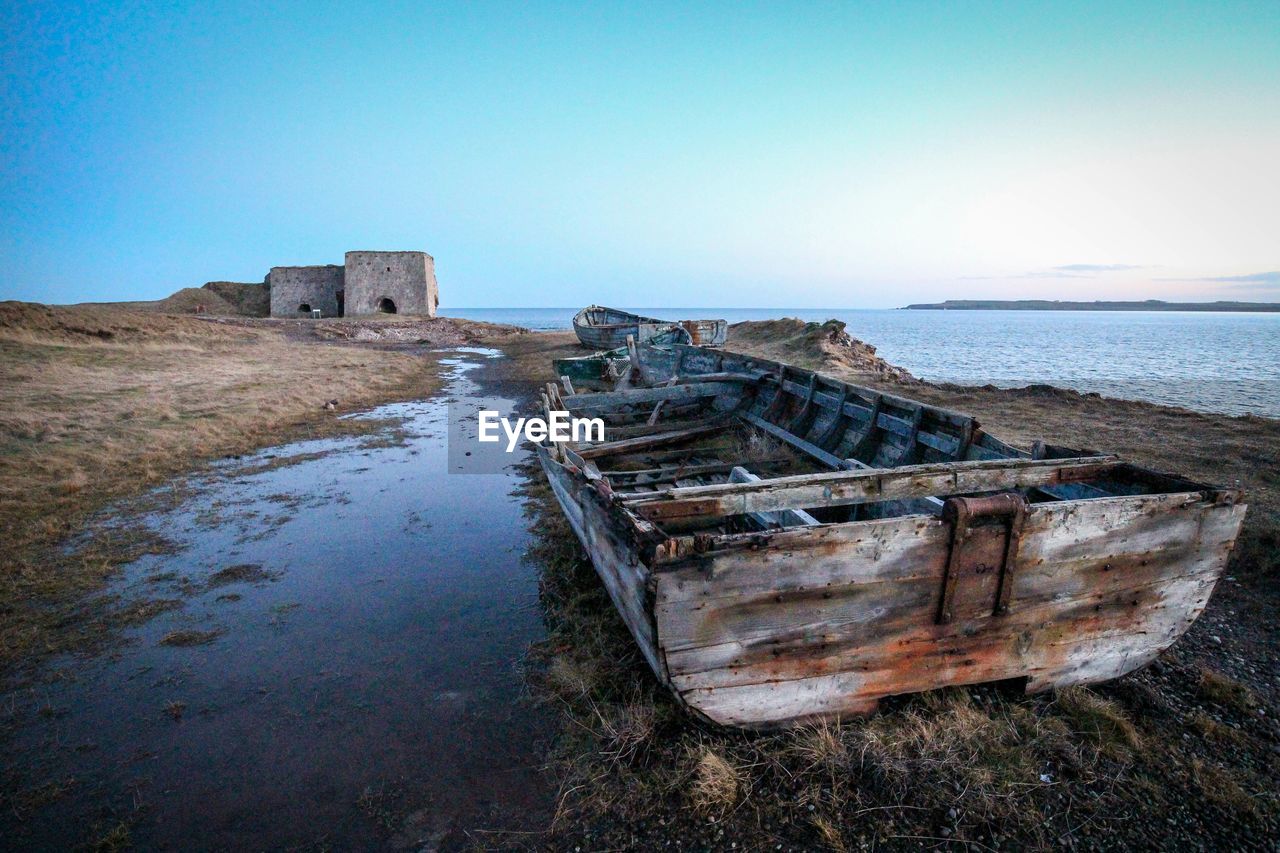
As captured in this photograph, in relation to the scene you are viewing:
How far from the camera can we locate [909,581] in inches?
122

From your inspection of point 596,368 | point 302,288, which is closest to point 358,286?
point 302,288

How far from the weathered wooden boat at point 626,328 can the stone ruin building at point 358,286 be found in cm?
1910

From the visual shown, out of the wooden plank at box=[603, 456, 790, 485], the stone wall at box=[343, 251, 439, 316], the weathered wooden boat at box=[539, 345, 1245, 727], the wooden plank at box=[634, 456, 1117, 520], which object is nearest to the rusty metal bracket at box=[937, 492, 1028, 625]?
the weathered wooden boat at box=[539, 345, 1245, 727]

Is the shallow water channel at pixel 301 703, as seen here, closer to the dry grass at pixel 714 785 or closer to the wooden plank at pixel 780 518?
the dry grass at pixel 714 785

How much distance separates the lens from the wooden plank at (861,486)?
3557 millimetres

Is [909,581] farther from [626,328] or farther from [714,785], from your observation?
[626,328]

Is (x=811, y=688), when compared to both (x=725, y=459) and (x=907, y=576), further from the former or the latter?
(x=725, y=459)

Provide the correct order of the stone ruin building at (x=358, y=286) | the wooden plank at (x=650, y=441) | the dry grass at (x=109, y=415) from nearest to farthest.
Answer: the dry grass at (x=109, y=415), the wooden plank at (x=650, y=441), the stone ruin building at (x=358, y=286)

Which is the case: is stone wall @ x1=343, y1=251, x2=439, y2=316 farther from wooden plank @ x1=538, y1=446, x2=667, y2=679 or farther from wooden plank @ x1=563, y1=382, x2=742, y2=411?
wooden plank @ x1=538, y1=446, x2=667, y2=679

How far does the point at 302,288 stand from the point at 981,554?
49.6 m

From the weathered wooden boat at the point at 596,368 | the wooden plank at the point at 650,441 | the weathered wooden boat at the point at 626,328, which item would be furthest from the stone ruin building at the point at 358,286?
the wooden plank at the point at 650,441

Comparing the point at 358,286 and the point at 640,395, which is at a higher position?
the point at 358,286

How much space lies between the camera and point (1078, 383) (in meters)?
21.5

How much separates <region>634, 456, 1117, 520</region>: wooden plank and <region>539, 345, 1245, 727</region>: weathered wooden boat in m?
0.01
